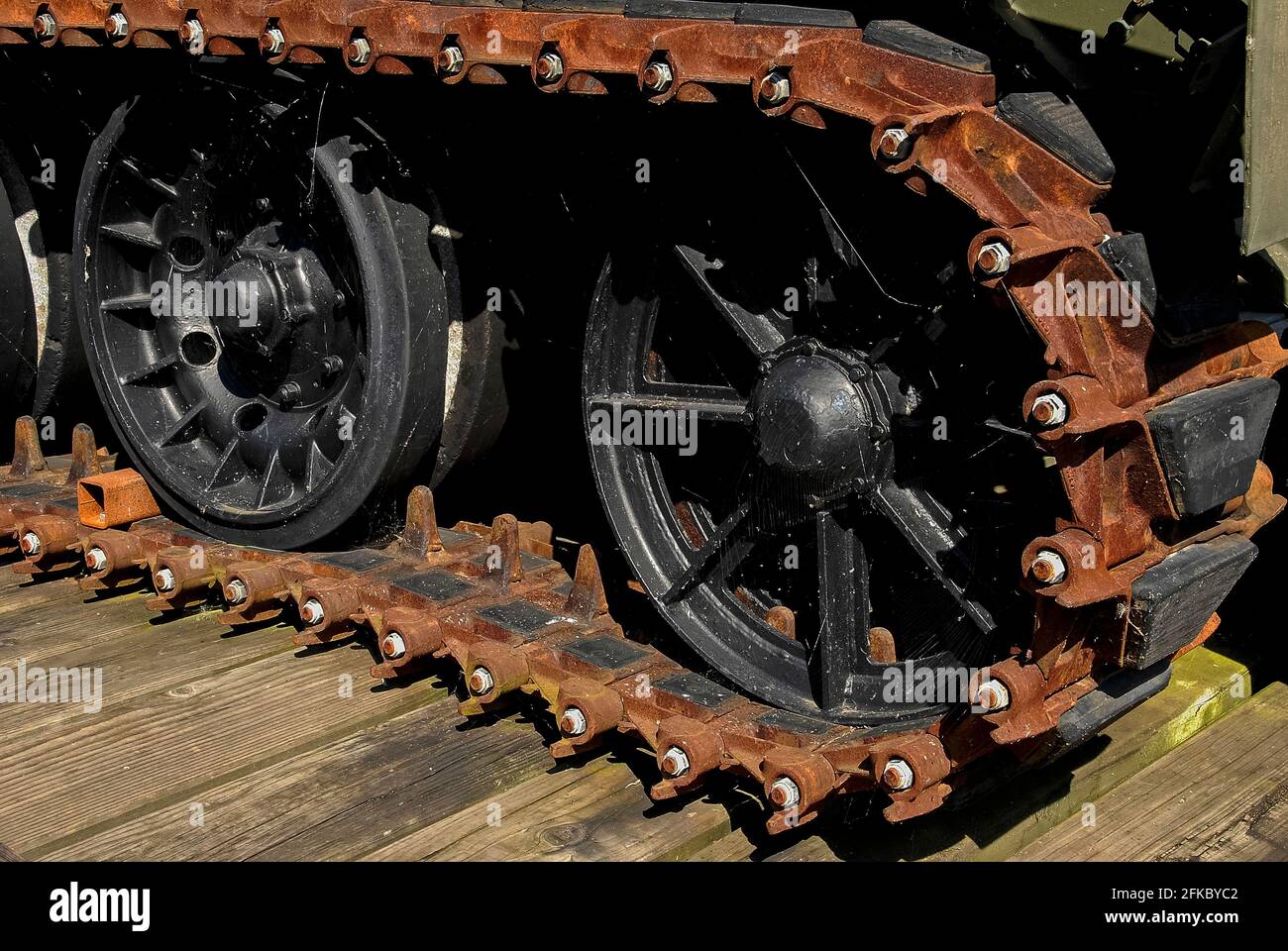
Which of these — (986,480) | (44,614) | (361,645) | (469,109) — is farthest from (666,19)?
(44,614)

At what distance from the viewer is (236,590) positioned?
12.9 feet

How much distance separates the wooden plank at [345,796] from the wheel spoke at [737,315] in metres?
0.99

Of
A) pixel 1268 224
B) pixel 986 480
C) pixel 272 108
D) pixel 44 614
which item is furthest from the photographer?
pixel 44 614

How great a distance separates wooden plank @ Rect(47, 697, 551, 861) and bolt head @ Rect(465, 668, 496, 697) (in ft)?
0.46

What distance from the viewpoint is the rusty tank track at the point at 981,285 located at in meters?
2.62

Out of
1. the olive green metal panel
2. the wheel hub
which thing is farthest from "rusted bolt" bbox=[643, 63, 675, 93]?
the olive green metal panel

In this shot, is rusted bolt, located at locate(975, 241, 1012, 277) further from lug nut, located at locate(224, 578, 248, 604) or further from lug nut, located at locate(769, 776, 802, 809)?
lug nut, located at locate(224, 578, 248, 604)

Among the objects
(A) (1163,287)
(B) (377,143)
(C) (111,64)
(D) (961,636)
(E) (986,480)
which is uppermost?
(C) (111,64)

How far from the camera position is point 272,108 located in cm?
387

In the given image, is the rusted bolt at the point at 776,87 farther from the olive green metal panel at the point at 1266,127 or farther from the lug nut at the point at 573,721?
the lug nut at the point at 573,721

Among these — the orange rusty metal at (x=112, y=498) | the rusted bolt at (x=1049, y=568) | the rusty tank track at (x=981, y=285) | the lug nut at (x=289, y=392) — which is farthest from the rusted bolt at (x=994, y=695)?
the orange rusty metal at (x=112, y=498)

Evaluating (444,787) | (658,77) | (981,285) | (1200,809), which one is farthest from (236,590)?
(1200,809)

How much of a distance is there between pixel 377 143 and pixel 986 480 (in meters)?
1.60

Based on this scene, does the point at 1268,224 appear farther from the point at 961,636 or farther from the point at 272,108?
the point at 272,108
